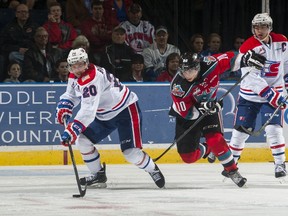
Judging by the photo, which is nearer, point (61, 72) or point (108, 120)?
point (108, 120)

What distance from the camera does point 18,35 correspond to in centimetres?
1227

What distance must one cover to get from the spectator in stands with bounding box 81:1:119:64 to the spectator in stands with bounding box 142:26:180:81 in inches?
18.6

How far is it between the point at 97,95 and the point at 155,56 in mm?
4167

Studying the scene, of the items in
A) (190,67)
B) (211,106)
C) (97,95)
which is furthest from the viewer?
(211,106)

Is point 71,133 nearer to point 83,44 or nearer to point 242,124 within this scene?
point 242,124

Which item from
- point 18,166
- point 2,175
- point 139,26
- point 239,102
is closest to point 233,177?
point 239,102

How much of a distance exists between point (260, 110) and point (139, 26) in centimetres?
336

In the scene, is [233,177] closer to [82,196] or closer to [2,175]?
[82,196]

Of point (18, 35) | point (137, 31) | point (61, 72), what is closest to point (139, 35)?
point (137, 31)

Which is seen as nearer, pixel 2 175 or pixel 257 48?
pixel 257 48

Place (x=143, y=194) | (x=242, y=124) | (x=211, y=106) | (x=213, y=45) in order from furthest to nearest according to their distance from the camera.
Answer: (x=213, y=45)
(x=242, y=124)
(x=211, y=106)
(x=143, y=194)

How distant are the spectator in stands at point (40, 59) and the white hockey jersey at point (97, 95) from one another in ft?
9.83

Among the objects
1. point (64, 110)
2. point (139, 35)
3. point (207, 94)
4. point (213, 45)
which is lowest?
point (213, 45)

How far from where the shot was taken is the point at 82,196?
26.9 ft
